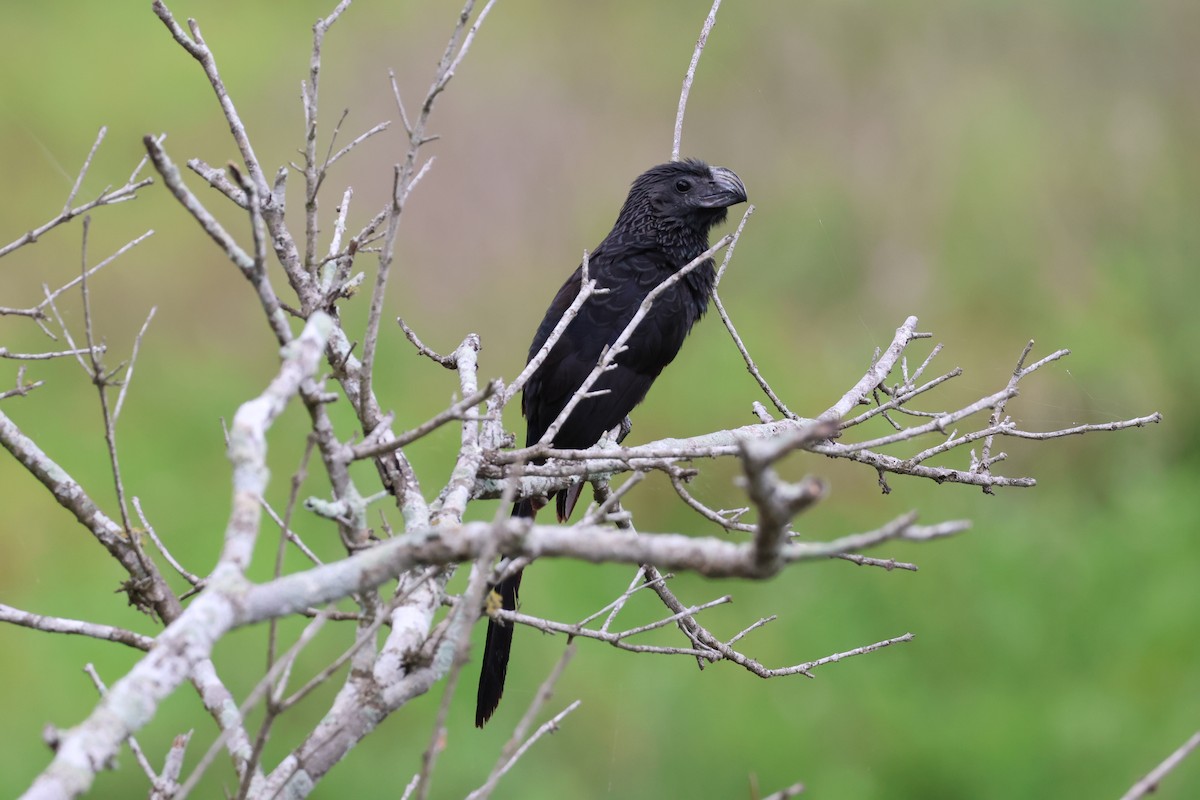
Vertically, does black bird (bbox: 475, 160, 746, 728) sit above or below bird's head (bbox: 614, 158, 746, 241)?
below

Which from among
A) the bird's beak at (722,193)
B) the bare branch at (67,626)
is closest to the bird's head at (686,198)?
the bird's beak at (722,193)

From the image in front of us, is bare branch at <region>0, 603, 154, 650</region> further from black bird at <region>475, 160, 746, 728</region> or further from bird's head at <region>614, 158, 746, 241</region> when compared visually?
bird's head at <region>614, 158, 746, 241</region>

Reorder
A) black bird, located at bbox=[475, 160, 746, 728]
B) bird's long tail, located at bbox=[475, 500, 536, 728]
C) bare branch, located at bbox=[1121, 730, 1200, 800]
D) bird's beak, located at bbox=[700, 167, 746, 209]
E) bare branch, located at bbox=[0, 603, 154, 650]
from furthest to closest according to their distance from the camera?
bird's beak, located at bbox=[700, 167, 746, 209] → black bird, located at bbox=[475, 160, 746, 728] → bird's long tail, located at bbox=[475, 500, 536, 728] → bare branch, located at bbox=[0, 603, 154, 650] → bare branch, located at bbox=[1121, 730, 1200, 800]

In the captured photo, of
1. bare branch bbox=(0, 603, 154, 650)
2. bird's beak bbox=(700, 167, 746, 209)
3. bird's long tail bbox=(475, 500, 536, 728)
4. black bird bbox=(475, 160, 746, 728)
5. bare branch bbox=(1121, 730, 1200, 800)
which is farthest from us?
bird's beak bbox=(700, 167, 746, 209)

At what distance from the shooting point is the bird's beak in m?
3.54

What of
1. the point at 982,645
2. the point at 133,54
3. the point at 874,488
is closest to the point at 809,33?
the point at 874,488

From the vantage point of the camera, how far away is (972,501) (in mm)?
6766

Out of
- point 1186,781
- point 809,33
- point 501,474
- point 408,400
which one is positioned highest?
point 809,33

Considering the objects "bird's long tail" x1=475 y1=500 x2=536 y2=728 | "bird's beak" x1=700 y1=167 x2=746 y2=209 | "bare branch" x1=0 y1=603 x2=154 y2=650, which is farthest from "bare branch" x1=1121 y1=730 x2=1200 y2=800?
"bird's beak" x1=700 y1=167 x2=746 y2=209

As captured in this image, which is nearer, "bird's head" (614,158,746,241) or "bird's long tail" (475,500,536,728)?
"bird's long tail" (475,500,536,728)

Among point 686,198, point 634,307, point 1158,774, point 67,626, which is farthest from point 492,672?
point 1158,774

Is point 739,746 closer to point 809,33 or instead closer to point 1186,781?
point 1186,781

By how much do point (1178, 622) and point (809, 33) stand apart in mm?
4059

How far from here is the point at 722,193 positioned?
355cm
